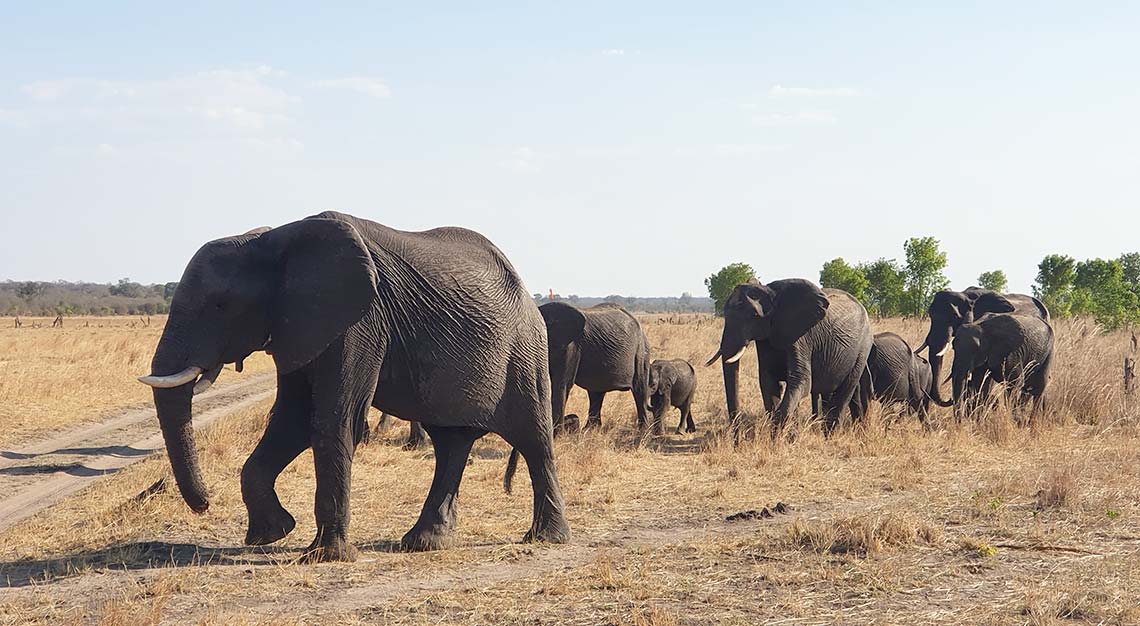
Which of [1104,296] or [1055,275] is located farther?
[1055,275]

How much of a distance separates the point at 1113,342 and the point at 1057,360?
16.1 ft

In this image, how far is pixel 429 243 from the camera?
8.67m

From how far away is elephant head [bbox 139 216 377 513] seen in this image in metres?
7.61

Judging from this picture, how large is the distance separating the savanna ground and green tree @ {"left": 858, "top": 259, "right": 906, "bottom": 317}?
117ft

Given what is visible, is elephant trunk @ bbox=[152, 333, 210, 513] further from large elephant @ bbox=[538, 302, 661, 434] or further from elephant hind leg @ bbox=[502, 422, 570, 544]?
large elephant @ bbox=[538, 302, 661, 434]

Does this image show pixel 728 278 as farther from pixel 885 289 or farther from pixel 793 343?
pixel 793 343

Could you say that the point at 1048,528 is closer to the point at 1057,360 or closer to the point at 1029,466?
the point at 1029,466

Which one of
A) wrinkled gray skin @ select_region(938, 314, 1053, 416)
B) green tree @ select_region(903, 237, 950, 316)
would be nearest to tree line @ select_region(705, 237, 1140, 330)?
green tree @ select_region(903, 237, 950, 316)

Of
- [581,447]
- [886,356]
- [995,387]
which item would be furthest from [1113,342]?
[581,447]

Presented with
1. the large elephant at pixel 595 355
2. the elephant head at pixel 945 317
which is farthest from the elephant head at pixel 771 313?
the elephant head at pixel 945 317

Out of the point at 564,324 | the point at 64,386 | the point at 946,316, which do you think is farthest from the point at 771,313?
the point at 64,386

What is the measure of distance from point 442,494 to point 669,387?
28.0 ft

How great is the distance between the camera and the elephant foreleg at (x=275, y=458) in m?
8.18

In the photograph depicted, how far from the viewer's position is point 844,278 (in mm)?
61719
